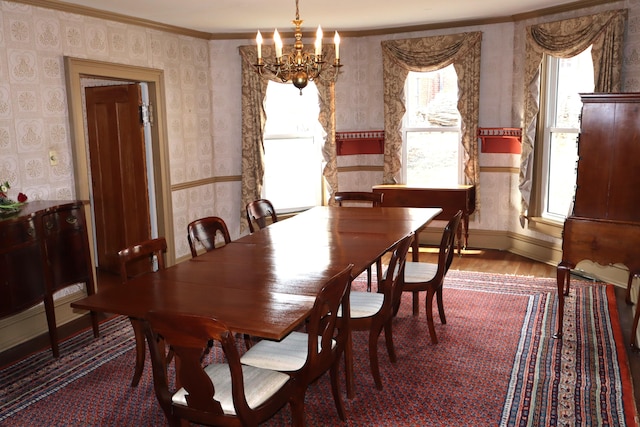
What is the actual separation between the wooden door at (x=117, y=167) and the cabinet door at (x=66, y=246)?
5.10 feet

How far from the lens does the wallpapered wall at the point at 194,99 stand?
13.7 ft

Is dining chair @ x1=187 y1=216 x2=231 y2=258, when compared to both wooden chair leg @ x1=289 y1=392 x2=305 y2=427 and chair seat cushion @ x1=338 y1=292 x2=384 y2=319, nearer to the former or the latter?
chair seat cushion @ x1=338 y1=292 x2=384 y2=319

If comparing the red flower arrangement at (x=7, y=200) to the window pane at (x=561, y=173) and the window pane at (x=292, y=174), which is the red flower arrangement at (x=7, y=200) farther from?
the window pane at (x=561, y=173)

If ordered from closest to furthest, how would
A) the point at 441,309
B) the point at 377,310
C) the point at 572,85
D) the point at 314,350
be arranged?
the point at 314,350 → the point at 377,310 → the point at 441,309 → the point at 572,85

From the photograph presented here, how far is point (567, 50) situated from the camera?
5.27m

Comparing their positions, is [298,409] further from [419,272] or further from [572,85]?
[572,85]

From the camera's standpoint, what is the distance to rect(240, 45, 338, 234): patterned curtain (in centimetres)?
630

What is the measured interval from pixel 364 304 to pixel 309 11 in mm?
3063

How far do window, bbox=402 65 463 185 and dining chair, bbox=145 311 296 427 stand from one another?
4627mm

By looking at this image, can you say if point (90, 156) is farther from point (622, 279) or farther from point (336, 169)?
point (622, 279)

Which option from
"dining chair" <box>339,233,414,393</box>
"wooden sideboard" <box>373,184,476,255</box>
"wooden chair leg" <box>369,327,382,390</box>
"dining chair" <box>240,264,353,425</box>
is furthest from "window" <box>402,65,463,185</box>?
"dining chair" <box>240,264,353,425</box>

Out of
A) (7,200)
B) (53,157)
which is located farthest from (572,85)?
(7,200)

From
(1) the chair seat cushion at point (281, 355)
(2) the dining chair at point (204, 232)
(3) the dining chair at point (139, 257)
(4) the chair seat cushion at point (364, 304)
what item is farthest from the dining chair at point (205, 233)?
(1) the chair seat cushion at point (281, 355)

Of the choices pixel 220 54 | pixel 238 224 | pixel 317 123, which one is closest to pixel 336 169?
pixel 317 123
